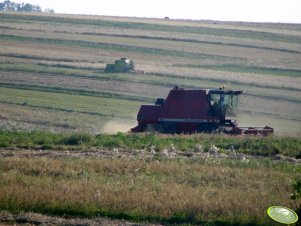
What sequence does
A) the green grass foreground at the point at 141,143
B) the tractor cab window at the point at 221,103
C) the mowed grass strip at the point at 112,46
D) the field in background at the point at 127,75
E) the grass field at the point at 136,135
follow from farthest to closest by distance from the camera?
the mowed grass strip at the point at 112,46 → the field in background at the point at 127,75 → the tractor cab window at the point at 221,103 → the green grass foreground at the point at 141,143 → the grass field at the point at 136,135

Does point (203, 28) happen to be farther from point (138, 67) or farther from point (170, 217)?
point (170, 217)

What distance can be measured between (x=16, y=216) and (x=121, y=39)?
62313mm

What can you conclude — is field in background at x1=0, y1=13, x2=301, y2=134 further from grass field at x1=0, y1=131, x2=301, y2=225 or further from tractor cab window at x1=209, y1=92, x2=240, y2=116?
grass field at x1=0, y1=131, x2=301, y2=225

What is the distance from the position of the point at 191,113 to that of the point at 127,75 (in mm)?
24412

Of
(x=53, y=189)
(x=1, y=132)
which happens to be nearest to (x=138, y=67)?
(x=1, y=132)

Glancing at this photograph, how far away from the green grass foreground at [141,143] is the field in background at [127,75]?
6.38 metres

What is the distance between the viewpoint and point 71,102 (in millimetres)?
37906

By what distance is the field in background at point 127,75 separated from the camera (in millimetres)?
35044

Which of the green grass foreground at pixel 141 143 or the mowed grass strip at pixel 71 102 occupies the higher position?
the green grass foreground at pixel 141 143

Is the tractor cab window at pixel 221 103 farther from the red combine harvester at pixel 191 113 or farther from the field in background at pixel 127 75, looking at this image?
the field in background at pixel 127 75

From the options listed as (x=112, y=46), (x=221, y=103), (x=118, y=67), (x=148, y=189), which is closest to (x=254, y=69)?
(x=118, y=67)

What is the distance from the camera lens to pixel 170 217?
12.2 meters

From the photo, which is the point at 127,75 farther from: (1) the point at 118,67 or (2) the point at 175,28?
(2) the point at 175,28

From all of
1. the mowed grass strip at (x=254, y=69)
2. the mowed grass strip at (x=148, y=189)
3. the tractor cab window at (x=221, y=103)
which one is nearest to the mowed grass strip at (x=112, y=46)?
the mowed grass strip at (x=254, y=69)
